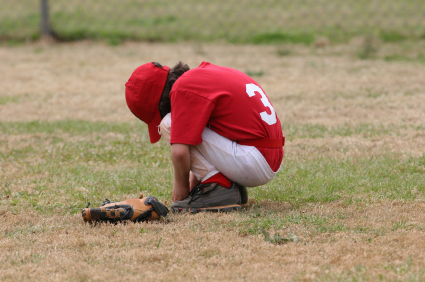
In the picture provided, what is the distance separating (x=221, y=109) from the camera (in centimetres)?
357

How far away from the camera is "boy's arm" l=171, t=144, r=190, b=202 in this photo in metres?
3.50

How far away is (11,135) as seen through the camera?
6301 millimetres

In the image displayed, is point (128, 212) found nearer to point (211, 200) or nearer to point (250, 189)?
point (211, 200)

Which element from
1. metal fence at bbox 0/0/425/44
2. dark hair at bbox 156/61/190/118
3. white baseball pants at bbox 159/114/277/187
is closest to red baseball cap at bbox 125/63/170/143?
dark hair at bbox 156/61/190/118

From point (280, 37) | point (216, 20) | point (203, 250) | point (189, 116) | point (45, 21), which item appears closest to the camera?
point (203, 250)

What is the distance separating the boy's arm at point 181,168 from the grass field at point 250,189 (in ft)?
0.64

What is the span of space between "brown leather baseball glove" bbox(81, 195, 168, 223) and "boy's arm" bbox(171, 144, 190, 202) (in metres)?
0.26

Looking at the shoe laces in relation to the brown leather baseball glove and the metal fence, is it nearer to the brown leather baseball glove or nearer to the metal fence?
the brown leather baseball glove

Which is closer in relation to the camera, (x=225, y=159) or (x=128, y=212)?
(x=128, y=212)

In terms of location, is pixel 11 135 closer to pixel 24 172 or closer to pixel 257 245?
pixel 24 172

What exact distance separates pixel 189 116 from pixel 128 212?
0.72 m

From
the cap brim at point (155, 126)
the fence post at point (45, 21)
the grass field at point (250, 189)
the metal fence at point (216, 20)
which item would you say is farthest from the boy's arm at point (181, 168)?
the fence post at point (45, 21)

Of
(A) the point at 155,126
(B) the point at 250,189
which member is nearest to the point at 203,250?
(A) the point at 155,126

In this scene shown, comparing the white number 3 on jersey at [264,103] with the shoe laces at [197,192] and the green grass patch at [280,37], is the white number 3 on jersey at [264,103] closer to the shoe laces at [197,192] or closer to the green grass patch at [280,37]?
the shoe laces at [197,192]
